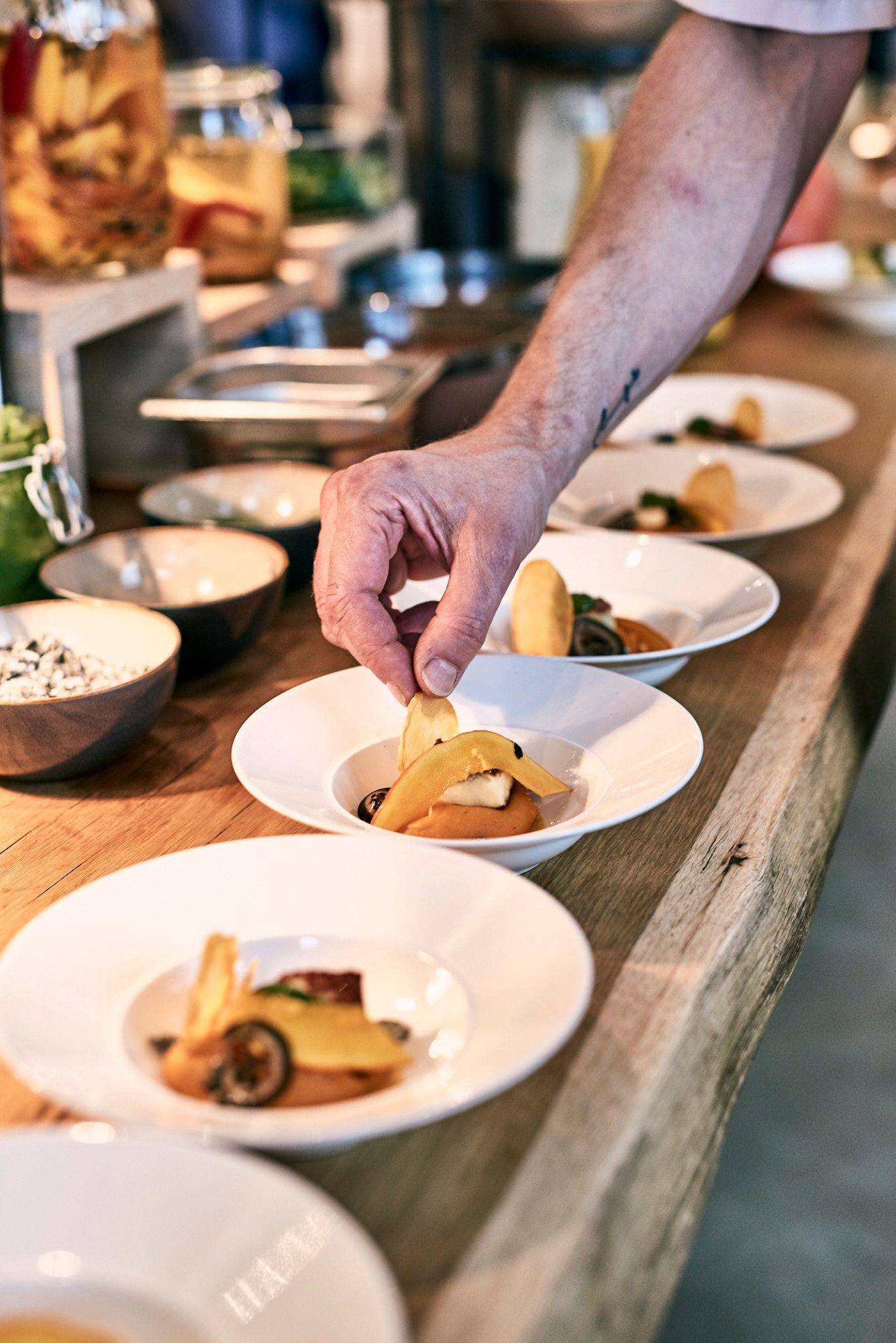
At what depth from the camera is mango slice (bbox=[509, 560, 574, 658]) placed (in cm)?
99

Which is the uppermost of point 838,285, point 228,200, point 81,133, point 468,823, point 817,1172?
point 81,133

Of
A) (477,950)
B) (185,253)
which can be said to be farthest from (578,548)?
(185,253)

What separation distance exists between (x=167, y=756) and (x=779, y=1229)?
1021mm

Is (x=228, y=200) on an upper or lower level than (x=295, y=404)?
upper

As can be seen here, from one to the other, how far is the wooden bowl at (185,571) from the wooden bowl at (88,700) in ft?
0.22

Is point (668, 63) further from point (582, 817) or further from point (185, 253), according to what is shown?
point (582, 817)

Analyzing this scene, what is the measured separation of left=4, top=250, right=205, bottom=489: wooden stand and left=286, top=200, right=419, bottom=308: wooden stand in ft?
0.95

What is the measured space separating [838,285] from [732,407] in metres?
0.75

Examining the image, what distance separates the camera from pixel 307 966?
652 mm

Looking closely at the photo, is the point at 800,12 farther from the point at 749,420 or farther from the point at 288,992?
the point at 288,992

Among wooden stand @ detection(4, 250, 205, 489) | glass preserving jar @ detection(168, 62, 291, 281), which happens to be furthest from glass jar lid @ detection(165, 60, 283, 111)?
wooden stand @ detection(4, 250, 205, 489)

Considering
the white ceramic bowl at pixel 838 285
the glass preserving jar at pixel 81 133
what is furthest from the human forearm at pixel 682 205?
the white ceramic bowl at pixel 838 285

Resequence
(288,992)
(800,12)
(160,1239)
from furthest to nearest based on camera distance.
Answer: (800,12), (288,992), (160,1239)

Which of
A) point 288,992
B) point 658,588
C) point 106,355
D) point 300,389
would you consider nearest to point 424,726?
point 288,992
